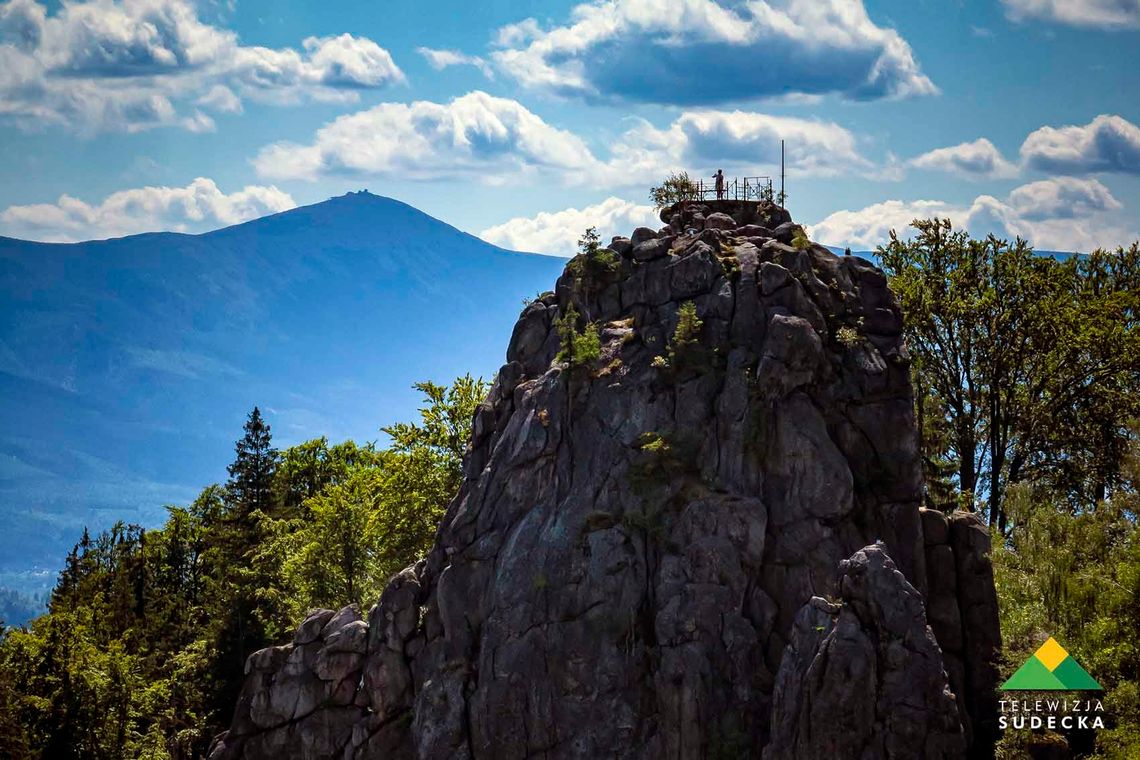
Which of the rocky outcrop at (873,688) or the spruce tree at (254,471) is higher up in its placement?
the spruce tree at (254,471)

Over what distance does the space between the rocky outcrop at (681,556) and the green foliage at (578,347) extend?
0.37 meters

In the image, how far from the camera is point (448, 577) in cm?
5700

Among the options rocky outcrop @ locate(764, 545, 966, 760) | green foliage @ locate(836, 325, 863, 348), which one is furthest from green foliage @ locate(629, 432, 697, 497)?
rocky outcrop @ locate(764, 545, 966, 760)

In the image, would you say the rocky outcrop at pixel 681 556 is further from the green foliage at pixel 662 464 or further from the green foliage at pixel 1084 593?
the green foliage at pixel 1084 593

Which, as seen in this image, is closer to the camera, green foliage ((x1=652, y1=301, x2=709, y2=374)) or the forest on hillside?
green foliage ((x1=652, y1=301, x2=709, y2=374))

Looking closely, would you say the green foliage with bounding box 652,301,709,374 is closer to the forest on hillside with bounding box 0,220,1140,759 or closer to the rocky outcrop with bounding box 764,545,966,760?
the rocky outcrop with bounding box 764,545,966,760

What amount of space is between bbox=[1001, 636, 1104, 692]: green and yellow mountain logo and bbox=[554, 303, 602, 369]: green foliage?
72.3 feet

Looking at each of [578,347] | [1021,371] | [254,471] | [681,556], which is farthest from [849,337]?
[254,471]

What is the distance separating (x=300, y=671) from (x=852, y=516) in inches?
1048

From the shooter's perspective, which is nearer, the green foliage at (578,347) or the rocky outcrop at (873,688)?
the rocky outcrop at (873,688)

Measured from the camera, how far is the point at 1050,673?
4941 cm

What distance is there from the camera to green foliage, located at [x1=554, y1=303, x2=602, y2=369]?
189 feet

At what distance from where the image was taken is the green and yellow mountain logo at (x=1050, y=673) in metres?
49.3

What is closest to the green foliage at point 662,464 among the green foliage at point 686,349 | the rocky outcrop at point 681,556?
the rocky outcrop at point 681,556
